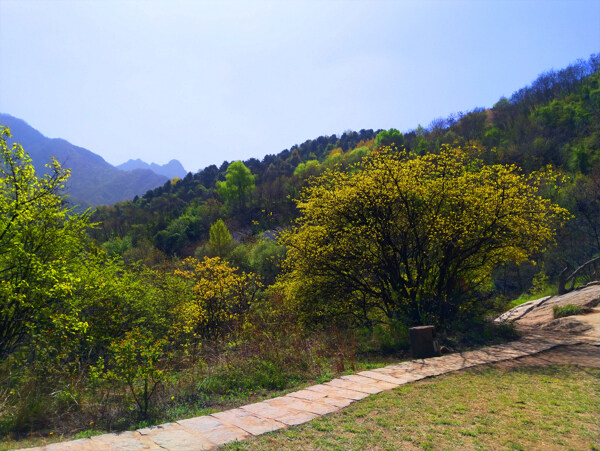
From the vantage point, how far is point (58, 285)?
611cm

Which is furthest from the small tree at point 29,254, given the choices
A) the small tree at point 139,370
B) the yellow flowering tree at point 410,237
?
the yellow flowering tree at point 410,237

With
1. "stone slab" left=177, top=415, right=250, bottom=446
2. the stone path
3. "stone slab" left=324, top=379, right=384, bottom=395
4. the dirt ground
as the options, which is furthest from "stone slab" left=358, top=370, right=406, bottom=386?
"stone slab" left=177, top=415, right=250, bottom=446

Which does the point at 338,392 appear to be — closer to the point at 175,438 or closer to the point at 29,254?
the point at 175,438

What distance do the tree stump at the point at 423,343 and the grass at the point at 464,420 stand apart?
173 centimetres

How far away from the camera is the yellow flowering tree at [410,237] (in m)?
8.53

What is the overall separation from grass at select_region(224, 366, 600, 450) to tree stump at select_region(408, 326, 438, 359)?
173 cm

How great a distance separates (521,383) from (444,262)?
404 cm

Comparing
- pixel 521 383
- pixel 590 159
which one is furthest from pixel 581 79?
pixel 521 383

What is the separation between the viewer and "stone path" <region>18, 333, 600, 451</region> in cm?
350

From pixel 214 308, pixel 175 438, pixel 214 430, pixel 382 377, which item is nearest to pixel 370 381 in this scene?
pixel 382 377

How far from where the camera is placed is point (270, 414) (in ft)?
13.7

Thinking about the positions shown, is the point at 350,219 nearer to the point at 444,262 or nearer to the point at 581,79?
the point at 444,262

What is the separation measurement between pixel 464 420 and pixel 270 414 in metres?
1.96

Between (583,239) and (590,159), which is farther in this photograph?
(590,159)
